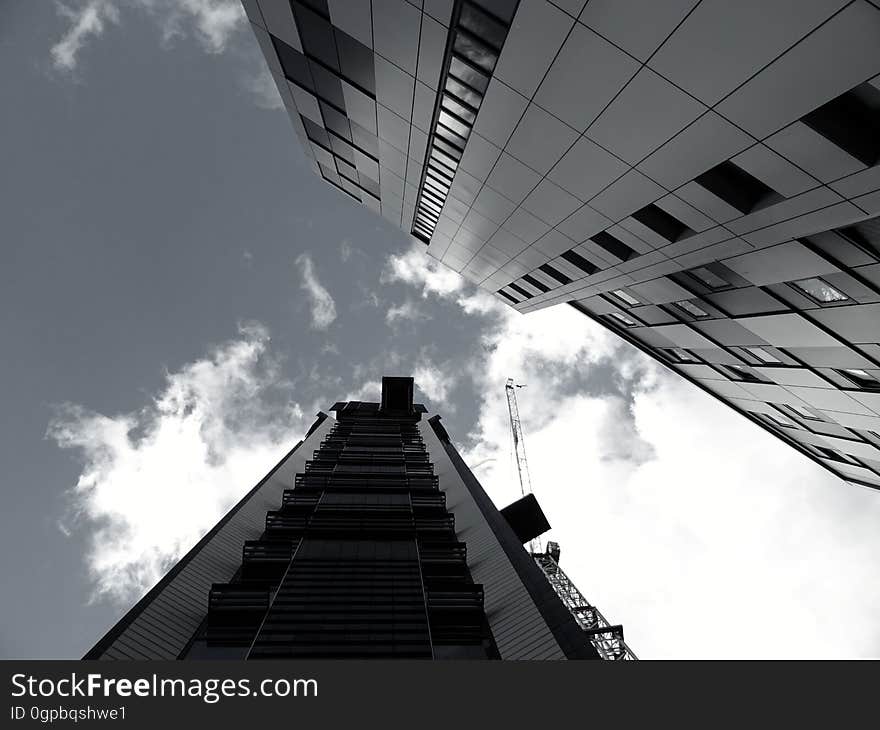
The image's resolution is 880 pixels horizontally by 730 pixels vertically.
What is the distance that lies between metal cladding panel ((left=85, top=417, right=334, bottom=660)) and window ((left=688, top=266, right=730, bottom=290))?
61.7 feet

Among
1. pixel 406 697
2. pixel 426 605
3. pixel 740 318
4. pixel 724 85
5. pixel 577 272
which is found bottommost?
pixel 426 605

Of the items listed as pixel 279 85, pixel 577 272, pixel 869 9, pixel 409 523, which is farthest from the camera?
pixel 409 523

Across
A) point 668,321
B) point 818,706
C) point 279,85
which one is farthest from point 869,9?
point 279,85

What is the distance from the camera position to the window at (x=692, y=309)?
15914 millimetres

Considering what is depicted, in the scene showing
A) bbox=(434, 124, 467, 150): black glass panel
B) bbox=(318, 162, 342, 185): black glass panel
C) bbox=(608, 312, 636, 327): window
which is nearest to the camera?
bbox=(434, 124, 467, 150): black glass panel

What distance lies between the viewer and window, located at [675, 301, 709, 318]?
1591cm

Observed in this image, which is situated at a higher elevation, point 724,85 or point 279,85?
point 279,85

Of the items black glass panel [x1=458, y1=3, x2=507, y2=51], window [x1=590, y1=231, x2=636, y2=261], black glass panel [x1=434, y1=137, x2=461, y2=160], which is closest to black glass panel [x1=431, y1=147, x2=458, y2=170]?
black glass panel [x1=434, y1=137, x2=461, y2=160]

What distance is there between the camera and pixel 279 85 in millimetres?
17047

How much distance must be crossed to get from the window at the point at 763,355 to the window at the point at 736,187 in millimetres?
8381

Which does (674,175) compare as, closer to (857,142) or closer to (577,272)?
(857,142)

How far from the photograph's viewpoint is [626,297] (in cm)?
1966

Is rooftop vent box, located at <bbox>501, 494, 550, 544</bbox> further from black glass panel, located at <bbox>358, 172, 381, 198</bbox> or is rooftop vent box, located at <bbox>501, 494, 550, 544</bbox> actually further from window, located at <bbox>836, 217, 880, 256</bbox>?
window, located at <bbox>836, 217, 880, 256</bbox>

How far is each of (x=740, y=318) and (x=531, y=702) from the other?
44.1ft
